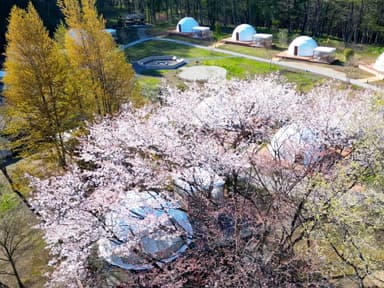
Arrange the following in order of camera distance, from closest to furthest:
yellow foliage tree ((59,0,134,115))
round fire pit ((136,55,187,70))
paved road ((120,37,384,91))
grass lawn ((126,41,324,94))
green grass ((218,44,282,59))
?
yellow foliage tree ((59,0,134,115))
paved road ((120,37,384,91))
grass lawn ((126,41,324,94))
round fire pit ((136,55,187,70))
green grass ((218,44,282,59))

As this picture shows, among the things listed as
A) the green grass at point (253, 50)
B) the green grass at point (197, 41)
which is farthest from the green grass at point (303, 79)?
the green grass at point (197, 41)

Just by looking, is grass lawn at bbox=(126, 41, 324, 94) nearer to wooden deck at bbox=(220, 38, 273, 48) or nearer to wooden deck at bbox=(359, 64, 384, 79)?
wooden deck at bbox=(220, 38, 273, 48)

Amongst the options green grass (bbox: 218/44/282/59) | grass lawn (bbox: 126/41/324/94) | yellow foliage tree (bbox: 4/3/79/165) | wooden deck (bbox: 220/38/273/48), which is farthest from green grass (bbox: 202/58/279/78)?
yellow foliage tree (bbox: 4/3/79/165)

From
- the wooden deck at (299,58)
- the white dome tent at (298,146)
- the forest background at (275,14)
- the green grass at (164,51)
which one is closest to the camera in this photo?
the white dome tent at (298,146)

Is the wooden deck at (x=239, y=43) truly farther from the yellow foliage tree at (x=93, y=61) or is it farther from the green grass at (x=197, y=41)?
the yellow foliage tree at (x=93, y=61)

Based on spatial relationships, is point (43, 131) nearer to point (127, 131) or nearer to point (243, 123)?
point (127, 131)

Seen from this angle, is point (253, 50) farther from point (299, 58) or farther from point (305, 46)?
point (305, 46)
